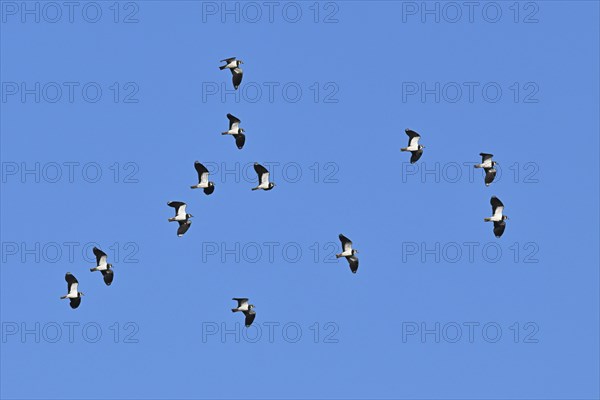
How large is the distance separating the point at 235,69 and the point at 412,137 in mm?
9800

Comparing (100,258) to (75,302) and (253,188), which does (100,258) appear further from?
(253,188)

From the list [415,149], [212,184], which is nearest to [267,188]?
[212,184]

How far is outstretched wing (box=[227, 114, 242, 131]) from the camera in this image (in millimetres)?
80312

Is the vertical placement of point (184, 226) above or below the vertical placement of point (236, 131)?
below

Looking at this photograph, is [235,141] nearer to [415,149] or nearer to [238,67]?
[238,67]

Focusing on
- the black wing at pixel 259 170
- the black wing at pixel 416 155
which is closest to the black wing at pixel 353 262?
the black wing at pixel 416 155

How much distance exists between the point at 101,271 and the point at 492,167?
20649 millimetres

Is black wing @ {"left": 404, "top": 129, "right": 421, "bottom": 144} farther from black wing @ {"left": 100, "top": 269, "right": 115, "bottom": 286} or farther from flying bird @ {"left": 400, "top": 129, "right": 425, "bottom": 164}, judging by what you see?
black wing @ {"left": 100, "top": 269, "right": 115, "bottom": 286}

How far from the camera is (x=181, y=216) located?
265ft

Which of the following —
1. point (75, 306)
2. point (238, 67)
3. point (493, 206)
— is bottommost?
→ point (75, 306)

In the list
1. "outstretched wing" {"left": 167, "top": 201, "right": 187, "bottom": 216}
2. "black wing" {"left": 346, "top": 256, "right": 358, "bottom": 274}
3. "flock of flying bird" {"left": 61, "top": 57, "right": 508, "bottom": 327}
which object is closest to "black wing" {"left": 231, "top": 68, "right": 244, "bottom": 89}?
"flock of flying bird" {"left": 61, "top": 57, "right": 508, "bottom": 327}

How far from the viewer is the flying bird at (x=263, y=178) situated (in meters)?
81.6

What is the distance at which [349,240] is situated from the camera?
3142 inches

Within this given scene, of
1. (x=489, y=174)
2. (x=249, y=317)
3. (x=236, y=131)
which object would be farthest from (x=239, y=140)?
(x=489, y=174)
